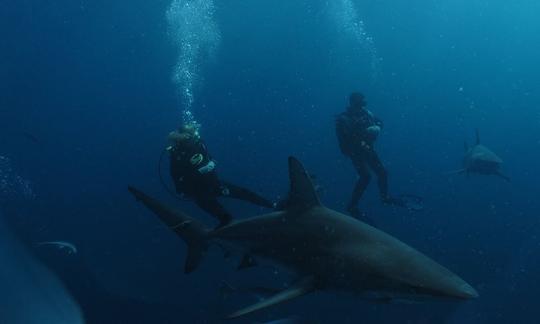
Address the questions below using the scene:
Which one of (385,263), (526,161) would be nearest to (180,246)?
(385,263)

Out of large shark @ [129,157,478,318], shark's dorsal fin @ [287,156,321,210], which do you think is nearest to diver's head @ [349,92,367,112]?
large shark @ [129,157,478,318]

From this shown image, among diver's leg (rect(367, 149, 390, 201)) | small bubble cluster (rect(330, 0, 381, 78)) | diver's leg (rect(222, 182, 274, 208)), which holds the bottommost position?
diver's leg (rect(222, 182, 274, 208))

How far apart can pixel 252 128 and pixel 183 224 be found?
38.1 meters

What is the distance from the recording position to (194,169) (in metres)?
7.53

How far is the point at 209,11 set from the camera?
246 ft

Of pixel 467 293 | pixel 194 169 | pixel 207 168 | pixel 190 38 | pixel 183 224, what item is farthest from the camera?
pixel 190 38

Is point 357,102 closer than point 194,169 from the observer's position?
No

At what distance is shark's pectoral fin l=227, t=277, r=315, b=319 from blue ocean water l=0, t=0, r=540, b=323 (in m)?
0.40

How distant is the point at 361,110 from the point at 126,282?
866cm

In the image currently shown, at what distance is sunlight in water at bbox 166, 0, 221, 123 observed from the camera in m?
50.8

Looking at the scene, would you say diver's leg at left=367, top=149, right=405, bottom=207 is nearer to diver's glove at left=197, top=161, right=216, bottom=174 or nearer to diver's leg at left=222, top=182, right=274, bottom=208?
diver's leg at left=222, top=182, right=274, bottom=208

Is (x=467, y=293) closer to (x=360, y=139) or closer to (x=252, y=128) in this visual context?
(x=360, y=139)

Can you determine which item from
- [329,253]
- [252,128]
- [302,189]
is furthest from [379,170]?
[252,128]

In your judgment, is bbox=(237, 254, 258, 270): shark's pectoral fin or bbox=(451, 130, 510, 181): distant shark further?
bbox=(451, 130, 510, 181): distant shark
